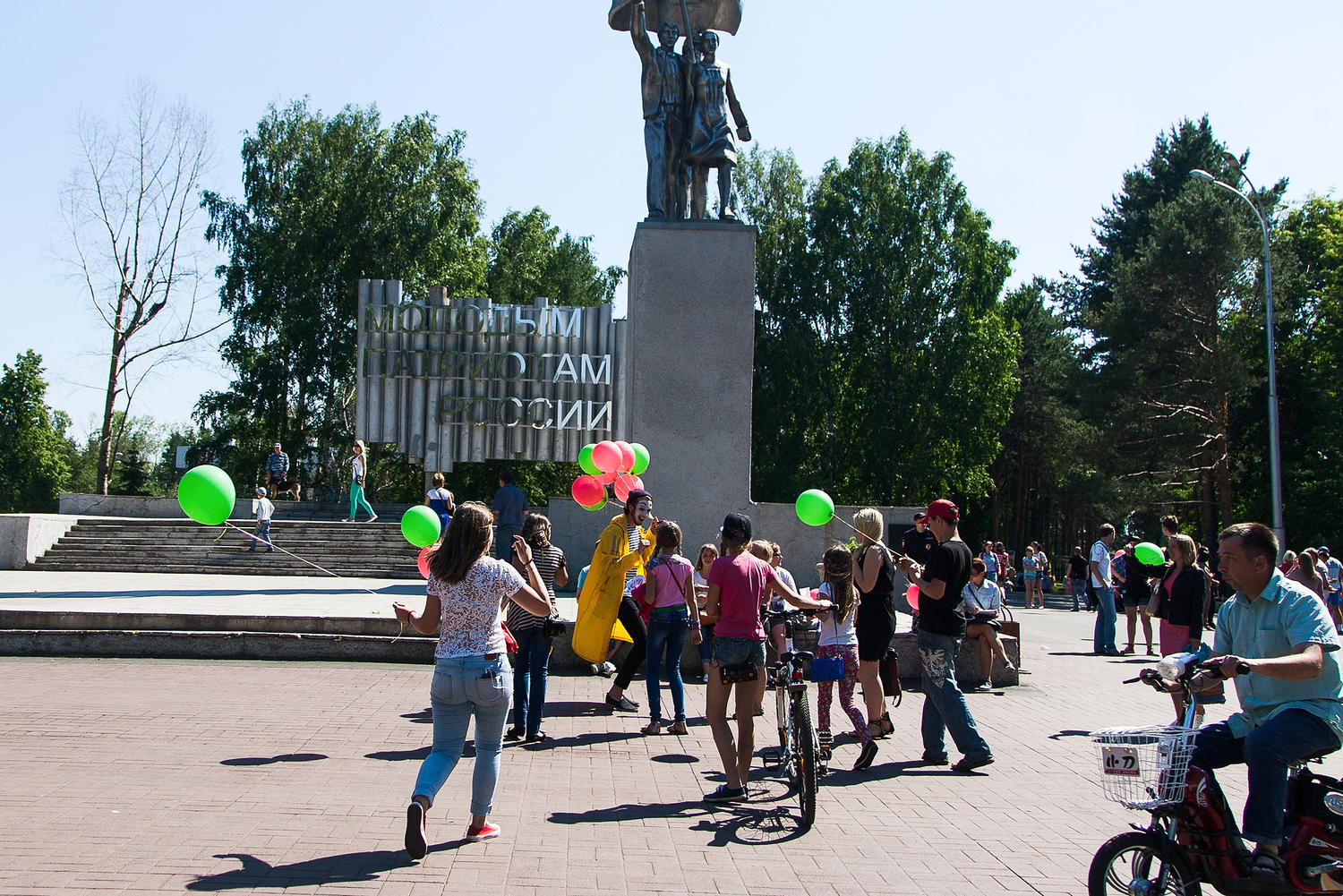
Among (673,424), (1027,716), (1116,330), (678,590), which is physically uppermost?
(1116,330)

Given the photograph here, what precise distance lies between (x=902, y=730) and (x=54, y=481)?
2430 inches

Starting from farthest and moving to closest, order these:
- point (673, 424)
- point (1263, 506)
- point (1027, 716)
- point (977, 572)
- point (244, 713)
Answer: point (1263, 506), point (673, 424), point (977, 572), point (1027, 716), point (244, 713)

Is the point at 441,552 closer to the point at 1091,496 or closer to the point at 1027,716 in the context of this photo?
the point at 1027,716

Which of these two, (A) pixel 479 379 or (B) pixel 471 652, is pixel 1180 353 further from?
(B) pixel 471 652

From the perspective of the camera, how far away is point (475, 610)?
17.5ft

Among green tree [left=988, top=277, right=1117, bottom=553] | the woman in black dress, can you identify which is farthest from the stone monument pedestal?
green tree [left=988, top=277, right=1117, bottom=553]

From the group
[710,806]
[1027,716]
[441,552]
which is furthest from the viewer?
[1027,716]

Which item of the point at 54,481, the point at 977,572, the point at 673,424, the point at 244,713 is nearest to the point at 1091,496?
the point at 673,424

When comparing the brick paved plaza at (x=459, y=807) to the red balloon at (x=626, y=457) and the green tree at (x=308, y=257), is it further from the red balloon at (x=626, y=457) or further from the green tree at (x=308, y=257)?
the green tree at (x=308, y=257)

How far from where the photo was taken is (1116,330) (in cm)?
3622

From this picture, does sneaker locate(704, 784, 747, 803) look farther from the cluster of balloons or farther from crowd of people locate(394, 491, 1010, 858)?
the cluster of balloons

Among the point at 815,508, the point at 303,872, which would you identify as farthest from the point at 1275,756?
the point at 815,508

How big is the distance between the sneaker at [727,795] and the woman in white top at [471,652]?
1435 millimetres

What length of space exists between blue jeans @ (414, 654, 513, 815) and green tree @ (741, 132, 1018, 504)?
3405 cm
